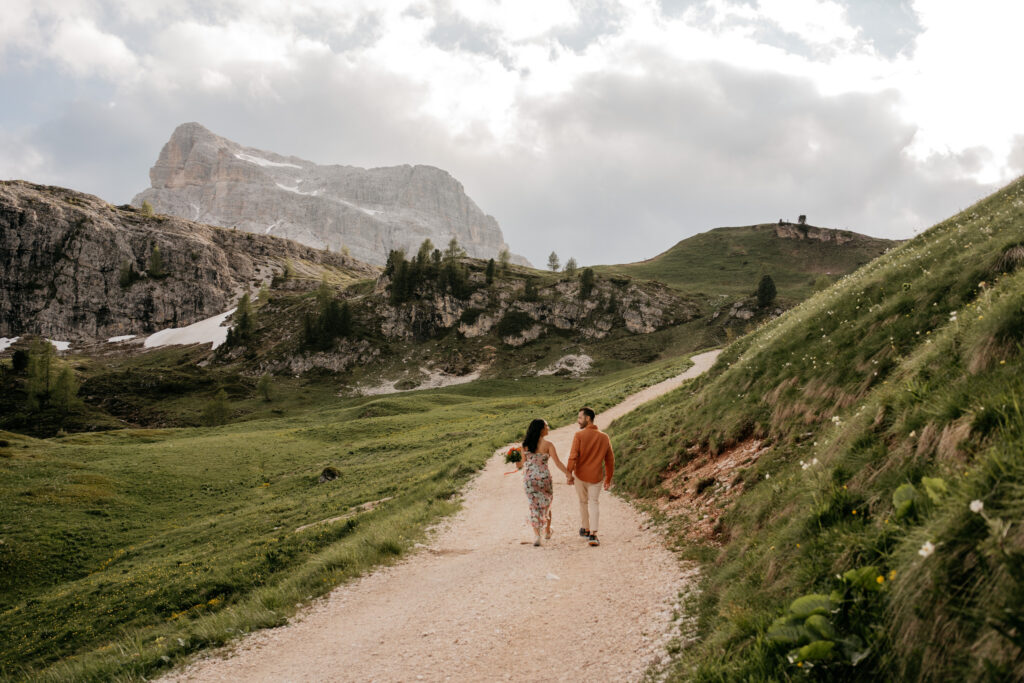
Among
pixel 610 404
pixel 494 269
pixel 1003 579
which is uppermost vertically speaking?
pixel 494 269

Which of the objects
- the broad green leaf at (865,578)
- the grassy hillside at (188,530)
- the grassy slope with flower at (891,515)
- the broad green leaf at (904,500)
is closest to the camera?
the grassy slope with flower at (891,515)

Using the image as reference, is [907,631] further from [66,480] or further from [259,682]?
[66,480]

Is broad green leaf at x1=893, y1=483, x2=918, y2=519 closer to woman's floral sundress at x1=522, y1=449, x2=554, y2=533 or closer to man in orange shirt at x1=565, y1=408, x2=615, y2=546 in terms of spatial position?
man in orange shirt at x1=565, y1=408, x2=615, y2=546

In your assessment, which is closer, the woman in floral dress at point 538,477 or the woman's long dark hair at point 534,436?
the woman in floral dress at point 538,477

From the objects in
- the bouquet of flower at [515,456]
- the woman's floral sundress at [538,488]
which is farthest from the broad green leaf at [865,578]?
the bouquet of flower at [515,456]

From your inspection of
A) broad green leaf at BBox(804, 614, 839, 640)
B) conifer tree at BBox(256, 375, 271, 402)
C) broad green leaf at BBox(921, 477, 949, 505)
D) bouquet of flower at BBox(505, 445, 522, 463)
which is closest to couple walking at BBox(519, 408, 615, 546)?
bouquet of flower at BBox(505, 445, 522, 463)

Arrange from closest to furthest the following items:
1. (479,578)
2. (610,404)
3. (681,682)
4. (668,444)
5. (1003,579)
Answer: (1003,579) → (681,682) → (479,578) → (668,444) → (610,404)

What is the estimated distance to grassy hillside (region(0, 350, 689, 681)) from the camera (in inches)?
522

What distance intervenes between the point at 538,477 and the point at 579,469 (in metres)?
1.30

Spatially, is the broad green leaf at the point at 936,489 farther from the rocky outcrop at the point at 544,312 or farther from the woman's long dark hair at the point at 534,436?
the rocky outcrop at the point at 544,312

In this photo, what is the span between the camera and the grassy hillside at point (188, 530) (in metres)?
13.3

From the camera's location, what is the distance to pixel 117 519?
32938 millimetres

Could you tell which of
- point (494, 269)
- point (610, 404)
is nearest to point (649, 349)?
point (494, 269)

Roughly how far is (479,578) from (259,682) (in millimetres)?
4753
